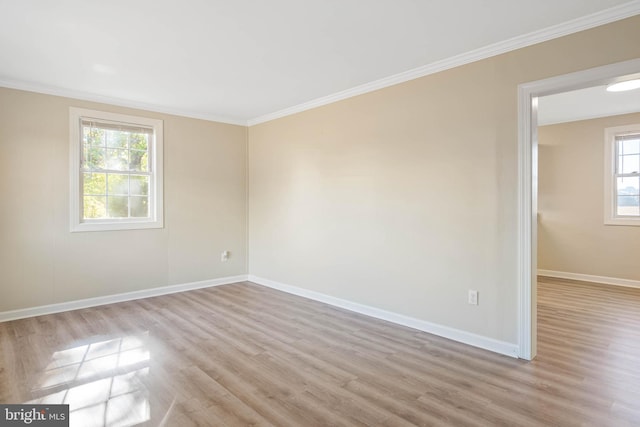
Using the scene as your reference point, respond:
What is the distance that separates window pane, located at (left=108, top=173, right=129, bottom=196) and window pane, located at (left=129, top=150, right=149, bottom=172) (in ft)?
0.56

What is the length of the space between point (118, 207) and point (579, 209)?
274 inches

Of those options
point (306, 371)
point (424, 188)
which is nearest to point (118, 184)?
point (306, 371)

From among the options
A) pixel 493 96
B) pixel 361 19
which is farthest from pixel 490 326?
pixel 361 19

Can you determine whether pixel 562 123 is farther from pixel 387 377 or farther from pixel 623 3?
pixel 387 377

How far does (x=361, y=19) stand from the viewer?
2.55 metres

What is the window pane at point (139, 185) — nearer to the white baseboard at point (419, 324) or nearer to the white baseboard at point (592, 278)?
the white baseboard at point (419, 324)

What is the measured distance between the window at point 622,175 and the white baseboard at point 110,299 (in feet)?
19.3

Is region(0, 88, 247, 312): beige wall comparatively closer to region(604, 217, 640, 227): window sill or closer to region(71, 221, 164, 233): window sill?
region(71, 221, 164, 233): window sill

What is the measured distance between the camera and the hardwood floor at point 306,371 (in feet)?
6.86

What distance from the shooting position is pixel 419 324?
138 inches

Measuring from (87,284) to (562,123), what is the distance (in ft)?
24.4

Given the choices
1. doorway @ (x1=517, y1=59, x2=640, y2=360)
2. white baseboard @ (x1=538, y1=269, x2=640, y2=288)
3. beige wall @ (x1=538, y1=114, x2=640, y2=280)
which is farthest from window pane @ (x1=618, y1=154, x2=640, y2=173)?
doorway @ (x1=517, y1=59, x2=640, y2=360)

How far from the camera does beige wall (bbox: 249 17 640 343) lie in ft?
9.45

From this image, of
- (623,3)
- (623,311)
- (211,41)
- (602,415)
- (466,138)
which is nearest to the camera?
(602,415)
